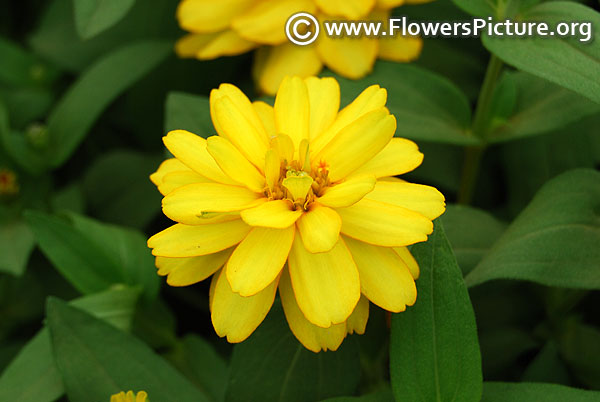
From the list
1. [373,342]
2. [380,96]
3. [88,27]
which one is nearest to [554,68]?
[380,96]

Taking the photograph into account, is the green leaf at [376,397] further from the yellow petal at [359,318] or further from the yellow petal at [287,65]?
the yellow petal at [287,65]

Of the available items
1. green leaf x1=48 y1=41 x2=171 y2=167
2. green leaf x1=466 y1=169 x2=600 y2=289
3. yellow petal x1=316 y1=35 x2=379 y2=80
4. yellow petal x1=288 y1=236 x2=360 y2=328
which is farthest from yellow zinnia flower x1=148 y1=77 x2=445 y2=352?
green leaf x1=48 y1=41 x2=171 y2=167

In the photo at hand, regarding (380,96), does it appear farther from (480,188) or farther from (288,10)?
(480,188)

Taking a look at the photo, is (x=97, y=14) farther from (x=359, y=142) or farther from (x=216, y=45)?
(x=359, y=142)

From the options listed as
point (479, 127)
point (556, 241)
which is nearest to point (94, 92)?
point (479, 127)

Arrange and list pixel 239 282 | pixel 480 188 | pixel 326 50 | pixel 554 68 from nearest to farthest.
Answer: pixel 239 282, pixel 554 68, pixel 326 50, pixel 480 188

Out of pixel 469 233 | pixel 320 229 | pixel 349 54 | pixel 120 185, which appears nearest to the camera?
pixel 320 229
